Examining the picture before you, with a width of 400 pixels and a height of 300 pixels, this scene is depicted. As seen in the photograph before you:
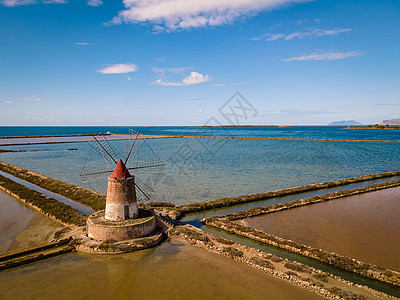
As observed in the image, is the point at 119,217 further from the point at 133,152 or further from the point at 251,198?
the point at 133,152

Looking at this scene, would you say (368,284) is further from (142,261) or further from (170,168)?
(170,168)

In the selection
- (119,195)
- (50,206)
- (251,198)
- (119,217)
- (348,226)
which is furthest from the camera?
(251,198)

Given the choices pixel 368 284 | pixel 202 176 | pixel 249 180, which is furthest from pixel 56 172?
pixel 368 284

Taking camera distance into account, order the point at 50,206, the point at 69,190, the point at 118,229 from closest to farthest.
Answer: the point at 118,229 < the point at 50,206 < the point at 69,190

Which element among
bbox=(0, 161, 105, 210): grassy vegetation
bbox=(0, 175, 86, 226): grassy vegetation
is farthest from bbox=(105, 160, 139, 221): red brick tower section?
bbox=(0, 161, 105, 210): grassy vegetation

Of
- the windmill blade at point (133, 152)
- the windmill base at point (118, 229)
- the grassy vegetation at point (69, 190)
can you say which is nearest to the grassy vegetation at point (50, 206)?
the grassy vegetation at point (69, 190)

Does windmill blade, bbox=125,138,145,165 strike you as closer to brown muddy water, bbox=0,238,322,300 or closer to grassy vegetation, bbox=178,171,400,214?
brown muddy water, bbox=0,238,322,300

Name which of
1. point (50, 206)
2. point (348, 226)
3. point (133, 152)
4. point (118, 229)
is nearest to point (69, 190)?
point (50, 206)
